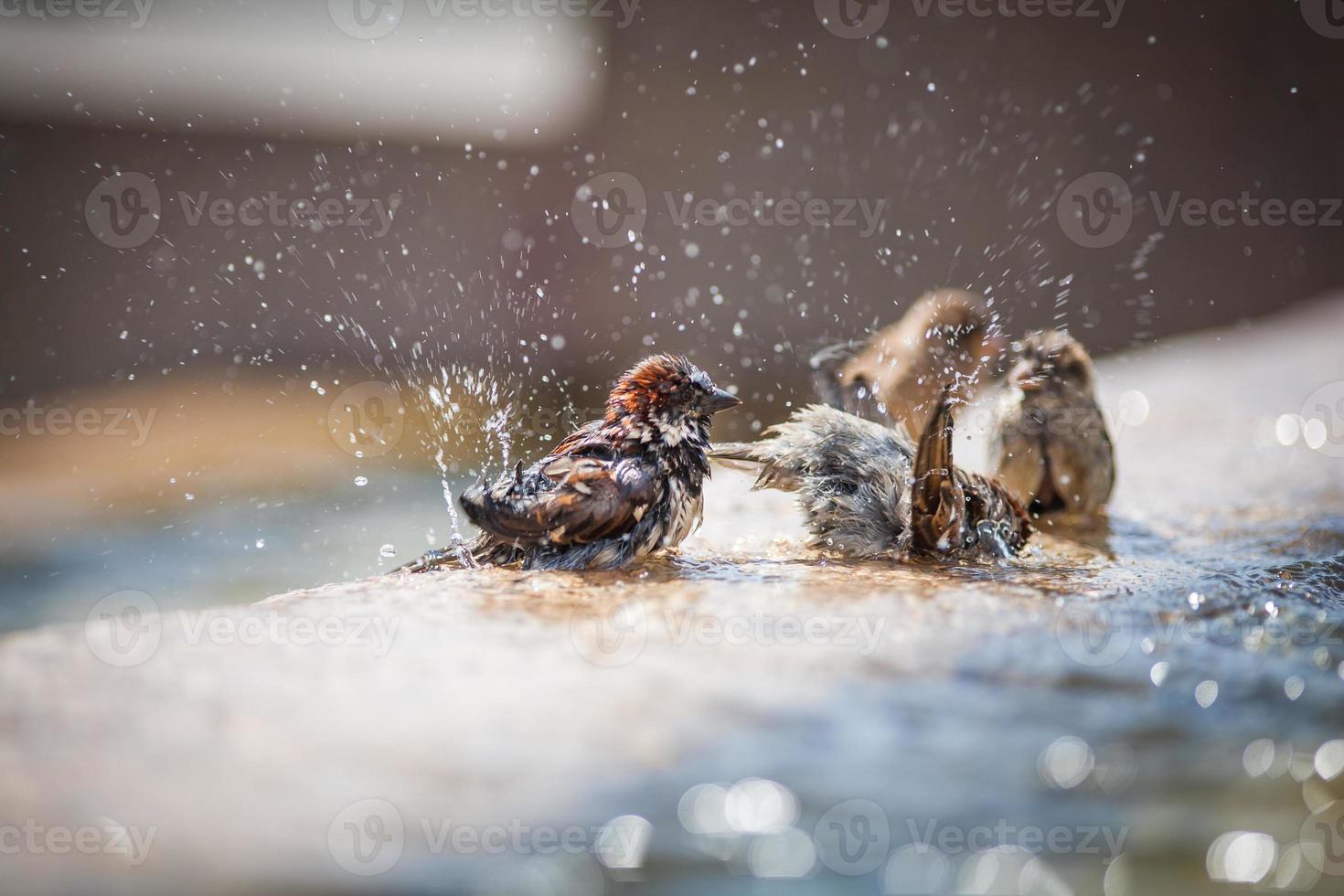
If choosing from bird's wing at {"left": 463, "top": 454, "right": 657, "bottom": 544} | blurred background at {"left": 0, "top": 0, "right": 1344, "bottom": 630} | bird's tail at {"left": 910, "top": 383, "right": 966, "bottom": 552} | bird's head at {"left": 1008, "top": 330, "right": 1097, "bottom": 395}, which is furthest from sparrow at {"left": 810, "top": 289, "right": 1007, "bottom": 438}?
blurred background at {"left": 0, "top": 0, "right": 1344, "bottom": 630}

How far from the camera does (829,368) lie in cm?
394

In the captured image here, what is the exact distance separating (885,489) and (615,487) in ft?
2.71

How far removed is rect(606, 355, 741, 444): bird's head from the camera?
2.85 m

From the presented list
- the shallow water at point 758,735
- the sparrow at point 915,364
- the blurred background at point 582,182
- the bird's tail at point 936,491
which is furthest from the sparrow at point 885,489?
the blurred background at point 582,182

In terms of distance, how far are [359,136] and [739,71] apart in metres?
3.74

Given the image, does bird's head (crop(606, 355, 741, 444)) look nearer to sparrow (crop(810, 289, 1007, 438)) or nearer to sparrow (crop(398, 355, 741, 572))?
sparrow (crop(398, 355, 741, 572))

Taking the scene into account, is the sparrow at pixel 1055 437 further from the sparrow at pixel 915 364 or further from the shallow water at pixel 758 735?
the shallow water at pixel 758 735

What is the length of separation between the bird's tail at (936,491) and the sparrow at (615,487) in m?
0.57

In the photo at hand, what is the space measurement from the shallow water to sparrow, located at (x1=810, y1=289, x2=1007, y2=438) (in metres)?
1.38

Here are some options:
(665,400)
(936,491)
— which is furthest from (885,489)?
(665,400)

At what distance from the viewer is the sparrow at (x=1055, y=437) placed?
385cm

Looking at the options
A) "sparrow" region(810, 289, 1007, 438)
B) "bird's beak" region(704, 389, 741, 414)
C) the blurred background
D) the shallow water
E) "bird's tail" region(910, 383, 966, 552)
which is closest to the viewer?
the shallow water

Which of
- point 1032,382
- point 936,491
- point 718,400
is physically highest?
point 1032,382

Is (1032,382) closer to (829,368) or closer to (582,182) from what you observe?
(829,368)
